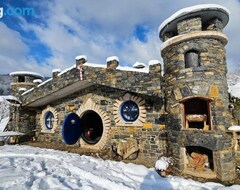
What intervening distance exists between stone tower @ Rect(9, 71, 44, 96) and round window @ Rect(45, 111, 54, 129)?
2.04m

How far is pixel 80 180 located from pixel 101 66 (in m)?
4.59

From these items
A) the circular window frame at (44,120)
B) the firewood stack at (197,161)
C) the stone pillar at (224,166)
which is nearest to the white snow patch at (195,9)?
the stone pillar at (224,166)

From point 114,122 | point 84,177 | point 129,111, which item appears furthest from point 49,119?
point 84,177

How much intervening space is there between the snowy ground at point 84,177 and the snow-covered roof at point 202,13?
5164 mm

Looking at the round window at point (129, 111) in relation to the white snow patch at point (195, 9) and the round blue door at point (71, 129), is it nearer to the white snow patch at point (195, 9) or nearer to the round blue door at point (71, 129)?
the round blue door at point (71, 129)

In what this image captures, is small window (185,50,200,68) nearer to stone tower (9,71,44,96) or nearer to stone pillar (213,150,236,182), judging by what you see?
stone pillar (213,150,236,182)

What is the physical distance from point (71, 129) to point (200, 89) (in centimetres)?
598

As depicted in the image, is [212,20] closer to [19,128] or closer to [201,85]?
[201,85]

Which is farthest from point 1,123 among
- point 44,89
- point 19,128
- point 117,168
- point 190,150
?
point 190,150

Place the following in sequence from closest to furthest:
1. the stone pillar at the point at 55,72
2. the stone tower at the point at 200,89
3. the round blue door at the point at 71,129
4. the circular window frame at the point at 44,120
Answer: the stone tower at the point at 200,89 → the round blue door at the point at 71,129 → the stone pillar at the point at 55,72 → the circular window frame at the point at 44,120

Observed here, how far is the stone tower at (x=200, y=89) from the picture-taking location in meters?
5.10

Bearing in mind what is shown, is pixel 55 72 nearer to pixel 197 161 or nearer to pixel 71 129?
pixel 71 129

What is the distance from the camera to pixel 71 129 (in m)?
8.16

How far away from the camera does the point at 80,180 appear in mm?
4355
